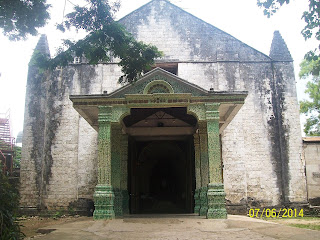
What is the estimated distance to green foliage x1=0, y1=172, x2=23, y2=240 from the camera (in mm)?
6496

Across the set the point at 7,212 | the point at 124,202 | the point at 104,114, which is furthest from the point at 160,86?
the point at 7,212

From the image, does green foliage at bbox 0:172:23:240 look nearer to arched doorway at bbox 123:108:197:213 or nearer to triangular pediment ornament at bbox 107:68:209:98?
triangular pediment ornament at bbox 107:68:209:98

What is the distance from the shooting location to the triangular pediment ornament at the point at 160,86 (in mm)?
10820

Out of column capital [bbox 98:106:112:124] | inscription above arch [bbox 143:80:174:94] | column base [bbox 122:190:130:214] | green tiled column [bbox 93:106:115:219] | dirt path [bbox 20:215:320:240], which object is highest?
inscription above arch [bbox 143:80:174:94]

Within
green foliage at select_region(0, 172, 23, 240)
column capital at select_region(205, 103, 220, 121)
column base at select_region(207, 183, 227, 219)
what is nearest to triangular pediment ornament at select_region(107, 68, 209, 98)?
column capital at select_region(205, 103, 220, 121)

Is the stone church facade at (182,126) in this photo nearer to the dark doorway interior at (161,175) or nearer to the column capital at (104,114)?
the dark doorway interior at (161,175)

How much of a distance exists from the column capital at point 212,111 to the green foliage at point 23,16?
533 centimetres

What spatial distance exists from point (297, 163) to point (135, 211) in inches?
296

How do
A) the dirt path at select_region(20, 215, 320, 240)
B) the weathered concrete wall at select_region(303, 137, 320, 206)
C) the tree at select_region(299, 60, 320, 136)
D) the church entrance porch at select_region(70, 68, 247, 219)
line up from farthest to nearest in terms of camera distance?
the tree at select_region(299, 60, 320, 136) < the weathered concrete wall at select_region(303, 137, 320, 206) < the church entrance porch at select_region(70, 68, 247, 219) < the dirt path at select_region(20, 215, 320, 240)

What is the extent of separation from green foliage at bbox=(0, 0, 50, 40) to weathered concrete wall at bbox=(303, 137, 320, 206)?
12275 mm

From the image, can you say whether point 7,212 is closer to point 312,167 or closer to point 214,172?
point 214,172

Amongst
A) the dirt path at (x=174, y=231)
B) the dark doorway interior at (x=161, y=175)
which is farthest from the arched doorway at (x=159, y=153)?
the dirt path at (x=174, y=231)

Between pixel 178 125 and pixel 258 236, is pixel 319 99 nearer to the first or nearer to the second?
pixel 178 125

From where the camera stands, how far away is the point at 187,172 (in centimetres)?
1733
